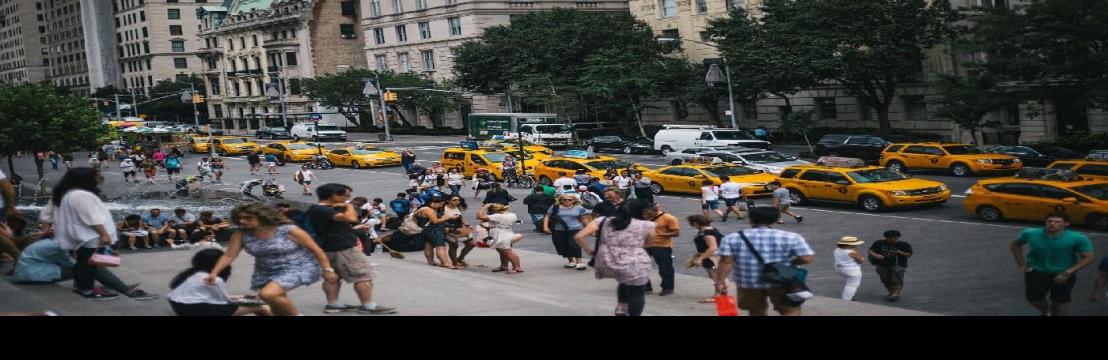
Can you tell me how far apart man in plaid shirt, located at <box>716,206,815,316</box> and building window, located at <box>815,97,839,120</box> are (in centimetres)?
5167

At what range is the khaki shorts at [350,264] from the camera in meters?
10.8

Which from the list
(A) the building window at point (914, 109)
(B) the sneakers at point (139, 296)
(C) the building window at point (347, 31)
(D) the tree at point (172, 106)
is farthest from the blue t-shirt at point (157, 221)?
(D) the tree at point (172, 106)

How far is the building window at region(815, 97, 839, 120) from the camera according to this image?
59359mm

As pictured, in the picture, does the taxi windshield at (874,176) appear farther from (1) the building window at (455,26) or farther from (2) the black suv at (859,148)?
(1) the building window at (455,26)

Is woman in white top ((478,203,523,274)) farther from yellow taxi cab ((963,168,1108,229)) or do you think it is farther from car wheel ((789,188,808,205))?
car wheel ((789,188,808,205))

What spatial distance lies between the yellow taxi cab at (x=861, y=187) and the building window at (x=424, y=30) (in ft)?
Result: 200

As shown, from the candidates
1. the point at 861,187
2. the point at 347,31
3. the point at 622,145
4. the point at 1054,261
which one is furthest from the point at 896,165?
the point at 347,31

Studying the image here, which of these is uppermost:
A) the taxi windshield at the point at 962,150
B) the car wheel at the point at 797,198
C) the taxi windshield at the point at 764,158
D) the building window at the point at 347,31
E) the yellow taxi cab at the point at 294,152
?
the building window at the point at 347,31

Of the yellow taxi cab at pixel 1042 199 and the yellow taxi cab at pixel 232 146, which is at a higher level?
the yellow taxi cab at pixel 232 146

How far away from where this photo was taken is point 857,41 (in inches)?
1957

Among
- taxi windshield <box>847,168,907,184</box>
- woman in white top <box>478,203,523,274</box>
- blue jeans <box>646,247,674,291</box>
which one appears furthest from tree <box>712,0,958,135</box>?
blue jeans <box>646,247,674,291</box>
